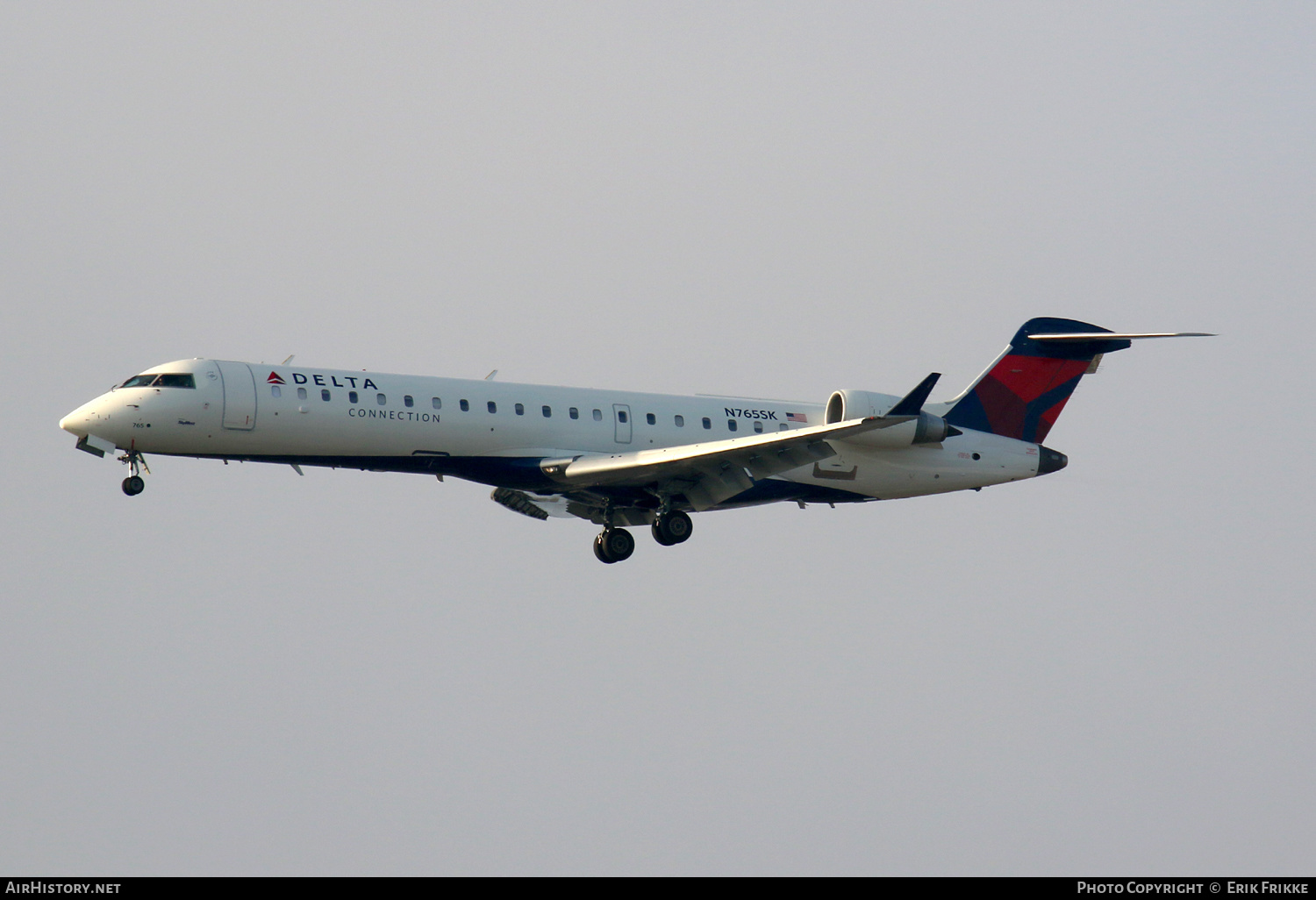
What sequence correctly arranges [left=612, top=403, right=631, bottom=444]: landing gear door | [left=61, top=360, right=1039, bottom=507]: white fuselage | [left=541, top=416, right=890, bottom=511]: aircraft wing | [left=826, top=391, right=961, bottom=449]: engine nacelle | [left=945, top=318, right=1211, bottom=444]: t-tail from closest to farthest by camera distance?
[left=61, top=360, right=1039, bottom=507]: white fuselage
[left=541, top=416, right=890, bottom=511]: aircraft wing
[left=826, top=391, right=961, bottom=449]: engine nacelle
[left=612, top=403, right=631, bottom=444]: landing gear door
[left=945, top=318, right=1211, bottom=444]: t-tail

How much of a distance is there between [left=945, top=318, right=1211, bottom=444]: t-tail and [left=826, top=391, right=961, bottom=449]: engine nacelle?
1689 millimetres

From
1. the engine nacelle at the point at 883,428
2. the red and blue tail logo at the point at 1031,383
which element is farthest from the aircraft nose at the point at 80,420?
the red and blue tail logo at the point at 1031,383

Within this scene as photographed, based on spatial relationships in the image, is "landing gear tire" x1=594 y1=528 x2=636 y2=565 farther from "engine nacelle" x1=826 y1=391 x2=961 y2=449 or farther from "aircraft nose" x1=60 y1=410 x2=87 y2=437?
"aircraft nose" x1=60 y1=410 x2=87 y2=437

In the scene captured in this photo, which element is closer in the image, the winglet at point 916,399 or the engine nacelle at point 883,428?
the winglet at point 916,399

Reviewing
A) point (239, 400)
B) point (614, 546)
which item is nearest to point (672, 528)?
point (614, 546)

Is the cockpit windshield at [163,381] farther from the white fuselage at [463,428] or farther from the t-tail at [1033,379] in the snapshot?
the t-tail at [1033,379]

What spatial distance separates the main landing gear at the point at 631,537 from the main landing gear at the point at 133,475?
9148mm

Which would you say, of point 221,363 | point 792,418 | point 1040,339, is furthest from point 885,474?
point 221,363

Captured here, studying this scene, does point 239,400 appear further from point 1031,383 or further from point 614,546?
point 1031,383

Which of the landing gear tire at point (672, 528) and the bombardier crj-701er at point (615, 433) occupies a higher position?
the bombardier crj-701er at point (615, 433)

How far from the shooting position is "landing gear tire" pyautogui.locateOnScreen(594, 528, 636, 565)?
32656mm

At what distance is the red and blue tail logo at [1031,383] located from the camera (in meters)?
33.9

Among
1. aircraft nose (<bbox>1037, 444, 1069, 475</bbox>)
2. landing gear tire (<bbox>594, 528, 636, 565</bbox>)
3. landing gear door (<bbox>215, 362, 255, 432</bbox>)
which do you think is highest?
landing gear door (<bbox>215, 362, 255, 432</bbox>)

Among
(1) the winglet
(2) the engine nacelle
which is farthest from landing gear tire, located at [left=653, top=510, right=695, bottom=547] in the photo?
(1) the winglet
